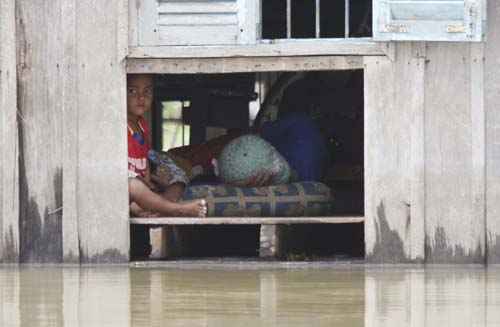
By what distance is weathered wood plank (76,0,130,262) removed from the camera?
1117 cm

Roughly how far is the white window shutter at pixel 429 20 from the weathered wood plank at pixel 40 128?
7.37 ft

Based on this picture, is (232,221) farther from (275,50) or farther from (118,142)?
(275,50)

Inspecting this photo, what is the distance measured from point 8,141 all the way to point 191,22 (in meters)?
1.51

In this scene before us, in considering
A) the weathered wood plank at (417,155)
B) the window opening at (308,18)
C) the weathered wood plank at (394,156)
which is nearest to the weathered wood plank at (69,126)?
the weathered wood plank at (394,156)

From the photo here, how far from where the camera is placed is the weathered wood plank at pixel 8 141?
1121 centimetres

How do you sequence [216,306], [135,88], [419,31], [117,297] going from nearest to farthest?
1. [216,306]
2. [117,297]
3. [419,31]
4. [135,88]

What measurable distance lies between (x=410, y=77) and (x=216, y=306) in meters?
3.19

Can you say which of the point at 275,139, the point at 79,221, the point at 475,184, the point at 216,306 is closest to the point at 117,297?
the point at 216,306

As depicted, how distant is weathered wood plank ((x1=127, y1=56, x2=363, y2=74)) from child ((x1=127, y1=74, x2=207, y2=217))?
530mm

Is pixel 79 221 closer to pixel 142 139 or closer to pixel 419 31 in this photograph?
pixel 142 139

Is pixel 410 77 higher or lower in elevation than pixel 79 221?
higher

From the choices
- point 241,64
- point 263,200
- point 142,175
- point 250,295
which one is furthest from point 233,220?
point 250,295

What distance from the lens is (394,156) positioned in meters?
11.0

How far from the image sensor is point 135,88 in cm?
1173
